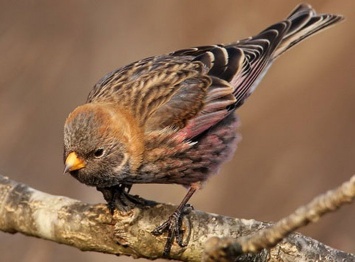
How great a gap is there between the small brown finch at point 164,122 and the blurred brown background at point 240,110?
170cm

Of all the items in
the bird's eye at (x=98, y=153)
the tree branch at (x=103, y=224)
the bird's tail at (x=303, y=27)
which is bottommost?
the tree branch at (x=103, y=224)

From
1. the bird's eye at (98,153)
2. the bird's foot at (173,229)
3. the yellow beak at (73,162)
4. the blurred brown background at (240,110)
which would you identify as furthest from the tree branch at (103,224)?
the blurred brown background at (240,110)

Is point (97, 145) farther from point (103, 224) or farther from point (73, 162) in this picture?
point (103, 224)

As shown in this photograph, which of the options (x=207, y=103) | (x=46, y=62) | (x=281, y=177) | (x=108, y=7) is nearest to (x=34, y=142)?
(x=46, y=62)

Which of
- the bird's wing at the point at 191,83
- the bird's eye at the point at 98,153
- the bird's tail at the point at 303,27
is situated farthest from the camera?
the bird's tail at the point at 303,27

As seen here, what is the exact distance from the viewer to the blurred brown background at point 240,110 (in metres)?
8.30

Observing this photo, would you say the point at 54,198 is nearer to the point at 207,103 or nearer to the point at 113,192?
the point at 113,192

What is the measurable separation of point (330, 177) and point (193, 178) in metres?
2.59

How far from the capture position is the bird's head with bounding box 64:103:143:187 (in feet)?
17.6

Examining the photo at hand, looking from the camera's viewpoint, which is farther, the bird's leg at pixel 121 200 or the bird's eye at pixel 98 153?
the bird's eye at pixel 98 153

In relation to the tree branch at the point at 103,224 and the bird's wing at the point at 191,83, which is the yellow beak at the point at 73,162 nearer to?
the tree branch at the point at 103,224

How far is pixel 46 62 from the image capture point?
8.65 metres

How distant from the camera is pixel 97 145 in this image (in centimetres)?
549

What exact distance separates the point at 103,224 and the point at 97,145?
0.52 meters
